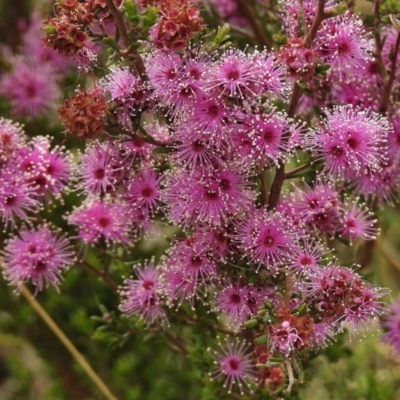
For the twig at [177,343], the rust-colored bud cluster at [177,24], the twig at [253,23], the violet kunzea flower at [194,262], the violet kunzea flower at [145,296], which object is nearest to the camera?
the rust-colored bud cluster at [177,24]

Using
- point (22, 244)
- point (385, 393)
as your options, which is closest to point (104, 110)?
point (22, 244)

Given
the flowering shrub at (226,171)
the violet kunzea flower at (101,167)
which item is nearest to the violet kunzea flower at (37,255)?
the flowering shrub at (226,171)

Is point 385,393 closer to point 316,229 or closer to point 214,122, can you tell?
point 316,229

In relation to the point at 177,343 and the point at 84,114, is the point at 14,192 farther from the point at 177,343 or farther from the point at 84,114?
the point at 177,343

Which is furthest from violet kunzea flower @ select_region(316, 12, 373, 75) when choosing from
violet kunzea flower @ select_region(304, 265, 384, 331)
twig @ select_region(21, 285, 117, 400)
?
twig @ select_region(21, 285, 117, 400)

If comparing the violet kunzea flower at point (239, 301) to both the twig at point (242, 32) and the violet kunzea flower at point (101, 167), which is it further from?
the twig at point (242, 32)

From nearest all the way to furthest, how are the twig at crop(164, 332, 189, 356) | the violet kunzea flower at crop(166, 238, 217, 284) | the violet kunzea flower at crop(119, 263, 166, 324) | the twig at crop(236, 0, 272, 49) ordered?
the violet kunzea flower at crop(166, 238, 217, 284)
the violet kunzea flower at crop(119, 263, 166, 324)
the twig at crop(164, 332, 189, 356)
the twig at crop(236, 0, 272, 49)

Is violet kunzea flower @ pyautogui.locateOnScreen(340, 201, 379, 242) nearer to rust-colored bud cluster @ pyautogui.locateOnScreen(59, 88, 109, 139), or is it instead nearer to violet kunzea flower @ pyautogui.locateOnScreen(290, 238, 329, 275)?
violet kunzea flower @ pyautogui.locateOnScreen(290, 238, 329, 275)
